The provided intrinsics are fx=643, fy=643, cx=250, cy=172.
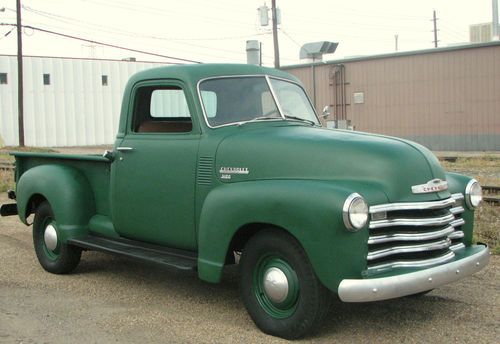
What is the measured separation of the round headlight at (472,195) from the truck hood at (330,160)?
1.60ft

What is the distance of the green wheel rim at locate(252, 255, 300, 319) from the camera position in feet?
13.8

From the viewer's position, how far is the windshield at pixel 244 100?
5.17 m

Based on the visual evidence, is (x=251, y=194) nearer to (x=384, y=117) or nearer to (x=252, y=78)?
(x=252, y=78)

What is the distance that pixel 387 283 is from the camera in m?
3.87

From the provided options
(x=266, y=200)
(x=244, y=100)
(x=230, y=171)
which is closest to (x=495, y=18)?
(x=244, y=100)

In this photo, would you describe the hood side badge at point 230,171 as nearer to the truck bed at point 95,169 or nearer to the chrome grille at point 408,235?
the chrome grille at point 408,235

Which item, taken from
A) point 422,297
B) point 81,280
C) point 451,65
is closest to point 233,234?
point 422,297

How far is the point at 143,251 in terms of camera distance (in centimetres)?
538

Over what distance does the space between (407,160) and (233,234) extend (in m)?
1.29

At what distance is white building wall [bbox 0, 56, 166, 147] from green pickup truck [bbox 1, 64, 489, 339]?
3608cm

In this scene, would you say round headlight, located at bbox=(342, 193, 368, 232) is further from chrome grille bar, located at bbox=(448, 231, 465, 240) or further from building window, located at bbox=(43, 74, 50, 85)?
building window, located at bbox=(43, 74, 50, 85)

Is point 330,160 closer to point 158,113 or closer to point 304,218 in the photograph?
point 304,218

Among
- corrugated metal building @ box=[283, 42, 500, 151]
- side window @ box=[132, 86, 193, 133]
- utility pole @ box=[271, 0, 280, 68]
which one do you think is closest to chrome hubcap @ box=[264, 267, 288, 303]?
side window @ box=[132, 86, 193, 133]

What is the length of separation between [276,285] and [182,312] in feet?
3.60
